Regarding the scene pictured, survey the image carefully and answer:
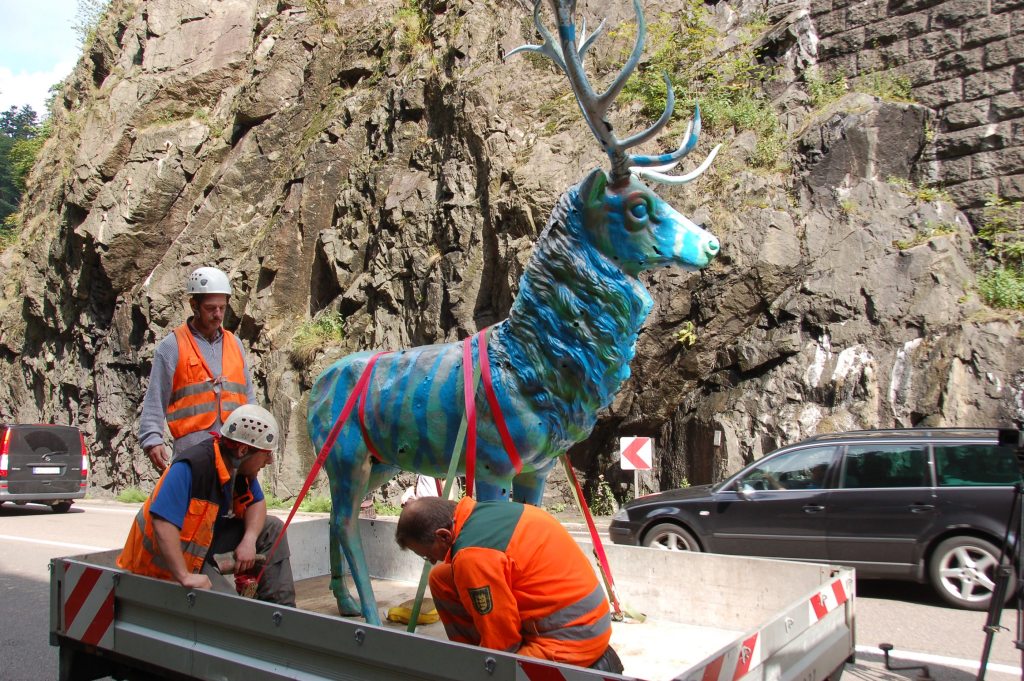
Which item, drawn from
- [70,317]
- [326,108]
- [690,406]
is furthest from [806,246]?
[70,317]

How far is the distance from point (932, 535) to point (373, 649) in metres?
5.97

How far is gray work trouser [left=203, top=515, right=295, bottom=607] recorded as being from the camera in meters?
3.96

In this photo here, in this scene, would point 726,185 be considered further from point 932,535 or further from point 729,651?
point 729,651

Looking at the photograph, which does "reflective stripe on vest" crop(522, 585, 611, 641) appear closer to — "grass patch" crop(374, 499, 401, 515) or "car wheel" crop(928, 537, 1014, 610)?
"car wheel" crop(928, 537, 1014, 610)

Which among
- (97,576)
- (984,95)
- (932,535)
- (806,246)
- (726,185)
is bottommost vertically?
(932,535)

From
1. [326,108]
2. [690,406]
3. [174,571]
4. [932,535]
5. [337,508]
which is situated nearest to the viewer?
[174,571]

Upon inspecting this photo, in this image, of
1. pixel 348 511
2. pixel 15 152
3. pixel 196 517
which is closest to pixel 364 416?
pixel 348 511

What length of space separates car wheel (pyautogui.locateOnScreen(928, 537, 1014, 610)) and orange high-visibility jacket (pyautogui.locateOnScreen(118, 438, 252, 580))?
19.9 feet

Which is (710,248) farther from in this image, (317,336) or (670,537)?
(317,336)

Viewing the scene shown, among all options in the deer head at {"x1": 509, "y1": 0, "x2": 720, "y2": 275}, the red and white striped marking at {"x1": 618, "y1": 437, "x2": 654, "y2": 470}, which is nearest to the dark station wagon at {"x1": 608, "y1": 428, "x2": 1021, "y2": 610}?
the red and white striped marking at {"x1": 618, "y1": 437, "x2": 654, "y2": 470}

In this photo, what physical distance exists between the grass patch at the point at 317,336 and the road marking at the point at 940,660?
12.0m

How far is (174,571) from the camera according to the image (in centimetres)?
345

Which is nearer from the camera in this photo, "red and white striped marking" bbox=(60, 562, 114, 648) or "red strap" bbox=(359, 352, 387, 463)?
"red and white striped marking" bbox=(60, 562, 114, 648)

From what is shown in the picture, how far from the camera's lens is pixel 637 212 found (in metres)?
4.00
